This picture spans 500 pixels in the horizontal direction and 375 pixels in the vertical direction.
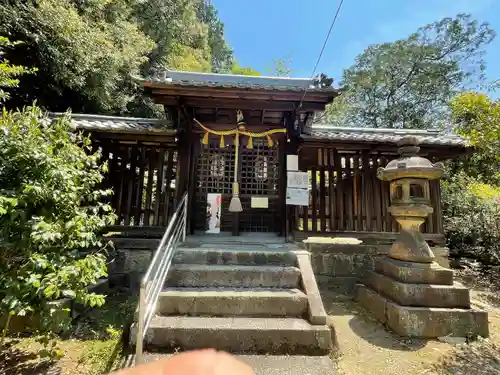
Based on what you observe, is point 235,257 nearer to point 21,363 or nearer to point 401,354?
point 401,354

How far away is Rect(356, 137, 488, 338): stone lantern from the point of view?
4.08m

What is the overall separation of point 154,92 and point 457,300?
708 centimetres

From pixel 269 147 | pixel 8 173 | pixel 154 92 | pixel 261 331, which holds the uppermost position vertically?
pixel 154 92

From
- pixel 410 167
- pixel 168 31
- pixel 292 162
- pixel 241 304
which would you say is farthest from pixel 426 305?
pixel 168 31

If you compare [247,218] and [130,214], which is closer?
[130,214]

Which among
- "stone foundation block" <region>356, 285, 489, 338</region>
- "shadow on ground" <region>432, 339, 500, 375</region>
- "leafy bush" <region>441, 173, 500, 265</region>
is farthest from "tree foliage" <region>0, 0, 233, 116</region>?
"leafy bush" <region>441, 173, 500, 265</region>

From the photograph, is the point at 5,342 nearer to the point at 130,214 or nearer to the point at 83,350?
the point at 83,350

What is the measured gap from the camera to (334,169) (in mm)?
6906

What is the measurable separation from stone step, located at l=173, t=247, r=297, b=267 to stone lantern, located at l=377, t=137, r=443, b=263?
2.17 meters

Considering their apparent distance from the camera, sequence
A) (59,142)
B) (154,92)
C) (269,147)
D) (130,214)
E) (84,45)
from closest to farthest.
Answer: (59,142)
(154,92)
(130,214)
(269,147)
(84,45)

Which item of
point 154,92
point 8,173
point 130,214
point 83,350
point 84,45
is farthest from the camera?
point 84,45

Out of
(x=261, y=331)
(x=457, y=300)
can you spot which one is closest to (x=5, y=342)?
(x=261, y=331)

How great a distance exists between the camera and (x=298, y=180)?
6.59 metres

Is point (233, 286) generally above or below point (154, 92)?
below
